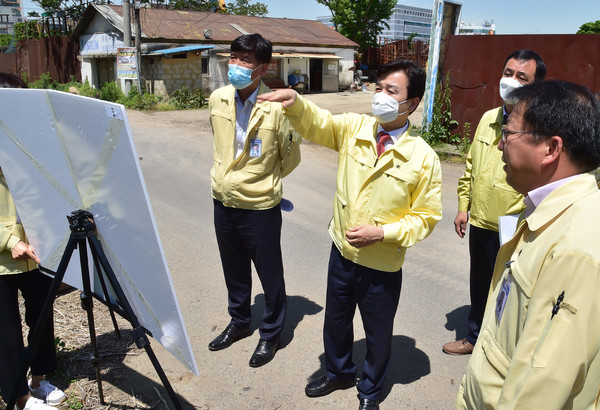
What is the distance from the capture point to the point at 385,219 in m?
2.52

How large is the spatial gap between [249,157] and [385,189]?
1057 millimetres

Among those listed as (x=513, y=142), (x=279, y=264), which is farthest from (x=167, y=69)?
(x=513, y=142)

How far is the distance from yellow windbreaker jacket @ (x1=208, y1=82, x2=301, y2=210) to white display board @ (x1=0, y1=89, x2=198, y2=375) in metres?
1.07

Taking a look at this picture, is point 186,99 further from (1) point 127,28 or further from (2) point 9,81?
(2) point 9,81

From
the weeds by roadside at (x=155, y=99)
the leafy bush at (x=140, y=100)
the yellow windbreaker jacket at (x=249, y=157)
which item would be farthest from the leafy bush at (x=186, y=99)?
the yellow windbreaker jacket at (x=249, y=157)

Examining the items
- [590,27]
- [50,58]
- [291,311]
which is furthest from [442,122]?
[590,27]

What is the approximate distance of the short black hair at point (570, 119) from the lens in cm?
133

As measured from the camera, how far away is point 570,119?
1.34 m

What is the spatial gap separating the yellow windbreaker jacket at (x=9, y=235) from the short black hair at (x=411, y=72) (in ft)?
6.88

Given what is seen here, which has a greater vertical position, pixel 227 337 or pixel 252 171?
pixel 252 171

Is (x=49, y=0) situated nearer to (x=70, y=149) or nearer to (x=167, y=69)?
(x=167, y=69)

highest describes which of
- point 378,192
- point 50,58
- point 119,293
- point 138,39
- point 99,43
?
point 99,43

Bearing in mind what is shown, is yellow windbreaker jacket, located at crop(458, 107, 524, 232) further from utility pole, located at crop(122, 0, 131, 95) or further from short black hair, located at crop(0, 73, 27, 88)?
utility pole, located at crop(122, 0, 131, 95)

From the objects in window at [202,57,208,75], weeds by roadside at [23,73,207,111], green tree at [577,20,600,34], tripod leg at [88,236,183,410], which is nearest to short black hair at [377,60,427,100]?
tripod leg at [88,236,183,410]
